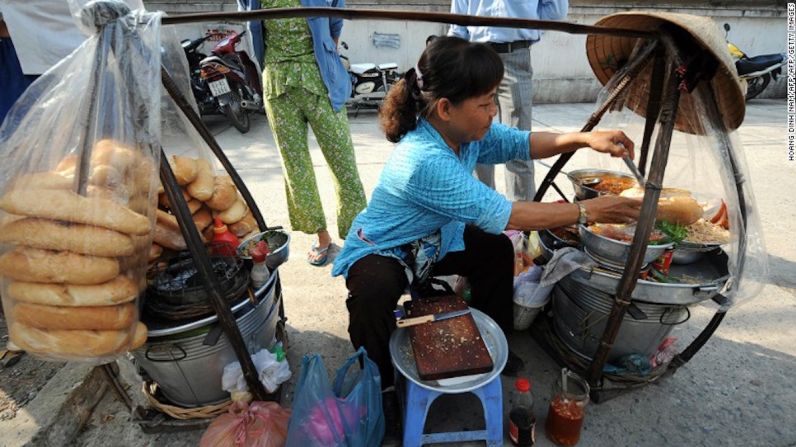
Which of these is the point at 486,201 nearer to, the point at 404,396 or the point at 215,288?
the point at 404,396

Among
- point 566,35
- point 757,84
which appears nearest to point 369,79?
point 566,35

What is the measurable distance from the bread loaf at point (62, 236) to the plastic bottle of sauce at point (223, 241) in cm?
58

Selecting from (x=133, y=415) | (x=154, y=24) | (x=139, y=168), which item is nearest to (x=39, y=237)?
(x=139, y=168)

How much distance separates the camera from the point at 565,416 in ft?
6.01

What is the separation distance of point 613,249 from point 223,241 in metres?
1.79

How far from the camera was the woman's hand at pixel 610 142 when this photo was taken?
202 cm

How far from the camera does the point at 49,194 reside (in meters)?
1.36

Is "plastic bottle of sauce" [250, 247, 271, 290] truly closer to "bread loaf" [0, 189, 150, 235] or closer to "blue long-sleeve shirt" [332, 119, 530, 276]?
"blue long-sleeve shirt" [332, 119, 530, 276]

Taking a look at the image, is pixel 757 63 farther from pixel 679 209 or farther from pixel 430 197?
pixel 430 197

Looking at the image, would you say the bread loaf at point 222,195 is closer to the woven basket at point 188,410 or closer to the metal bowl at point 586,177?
the woven basket at point 188,410

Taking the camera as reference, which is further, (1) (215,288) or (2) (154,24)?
(1) (215,288)

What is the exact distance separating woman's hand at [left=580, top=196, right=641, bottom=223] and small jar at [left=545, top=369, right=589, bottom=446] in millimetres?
735

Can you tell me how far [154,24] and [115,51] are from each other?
6.2 inches

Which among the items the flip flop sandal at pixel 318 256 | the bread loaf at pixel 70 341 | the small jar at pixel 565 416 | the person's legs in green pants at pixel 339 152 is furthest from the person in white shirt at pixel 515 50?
the bread loaf at pixel 70 341
